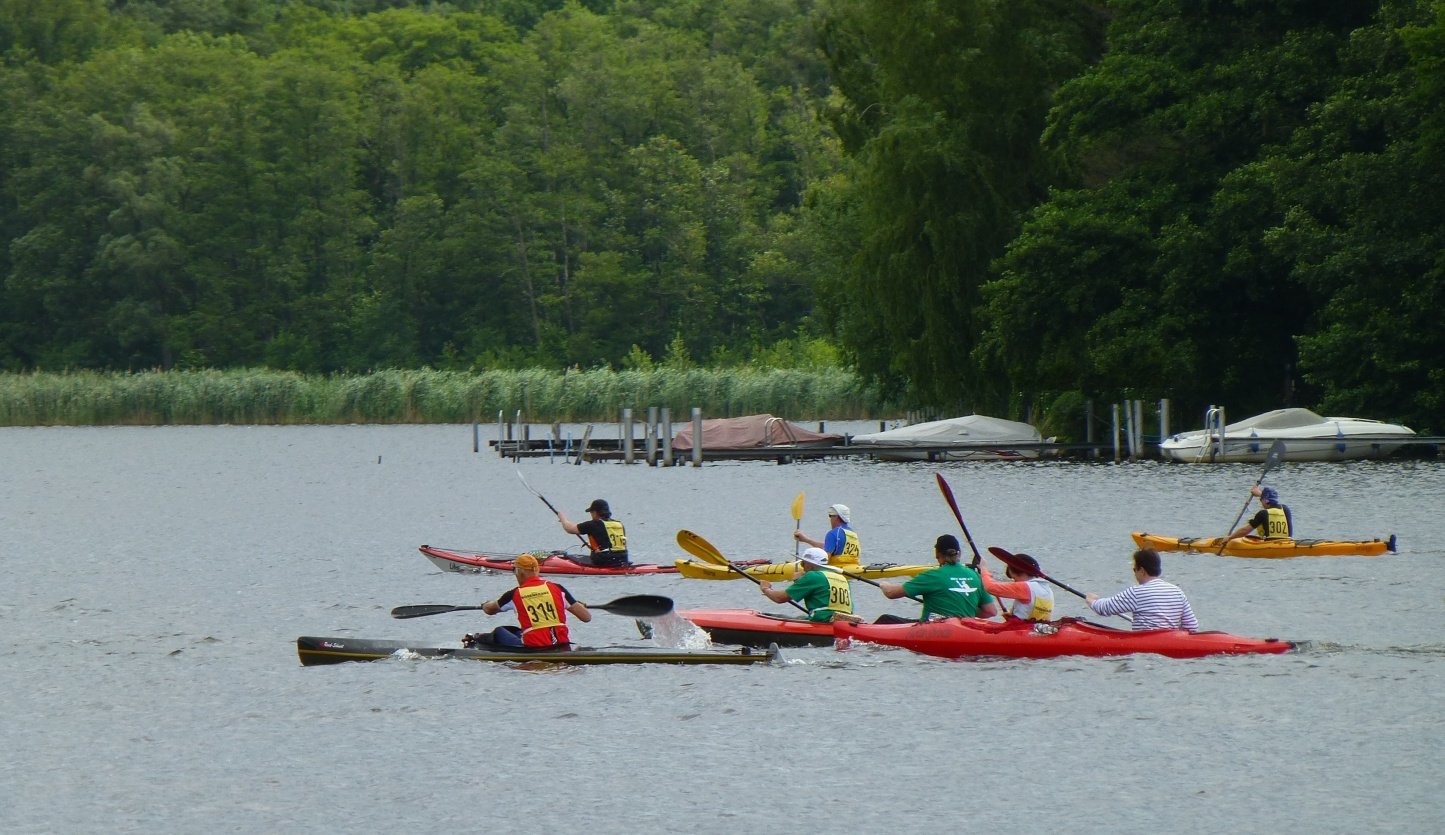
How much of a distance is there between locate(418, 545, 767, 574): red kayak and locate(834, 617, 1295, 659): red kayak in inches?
296

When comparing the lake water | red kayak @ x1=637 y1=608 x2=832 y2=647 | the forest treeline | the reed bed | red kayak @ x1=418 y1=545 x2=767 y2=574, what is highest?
the forest treeline

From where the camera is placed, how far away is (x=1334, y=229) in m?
49.8

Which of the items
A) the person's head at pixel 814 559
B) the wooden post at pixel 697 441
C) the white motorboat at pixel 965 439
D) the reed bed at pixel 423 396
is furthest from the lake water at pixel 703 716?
the reed bed at pixel 423 396

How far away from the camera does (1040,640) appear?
66.1ft

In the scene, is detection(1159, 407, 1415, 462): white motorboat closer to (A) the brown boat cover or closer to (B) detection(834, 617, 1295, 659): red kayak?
(A) the brown boat cover

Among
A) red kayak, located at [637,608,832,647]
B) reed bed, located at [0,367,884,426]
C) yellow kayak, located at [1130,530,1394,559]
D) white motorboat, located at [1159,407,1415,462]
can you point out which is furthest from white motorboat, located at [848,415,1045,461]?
red kayak, located at [637,608,832,647]

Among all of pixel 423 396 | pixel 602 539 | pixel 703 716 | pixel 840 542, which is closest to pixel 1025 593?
pixel 703 716

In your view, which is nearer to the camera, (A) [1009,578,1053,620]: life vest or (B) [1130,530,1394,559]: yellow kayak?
(A) [1009,578,1053,620]: life vest

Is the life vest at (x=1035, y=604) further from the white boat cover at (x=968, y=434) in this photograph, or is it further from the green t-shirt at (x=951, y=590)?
the white boat cover at (x=968, y=434)

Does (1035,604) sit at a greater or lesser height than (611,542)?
lesser

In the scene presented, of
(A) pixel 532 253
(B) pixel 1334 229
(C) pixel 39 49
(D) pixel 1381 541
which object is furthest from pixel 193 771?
(C) pixel 39 49

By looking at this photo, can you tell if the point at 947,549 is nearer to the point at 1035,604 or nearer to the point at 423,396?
the point at 1035,604

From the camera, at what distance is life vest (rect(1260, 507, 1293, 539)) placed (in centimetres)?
2914

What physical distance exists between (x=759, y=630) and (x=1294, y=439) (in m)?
31.1
